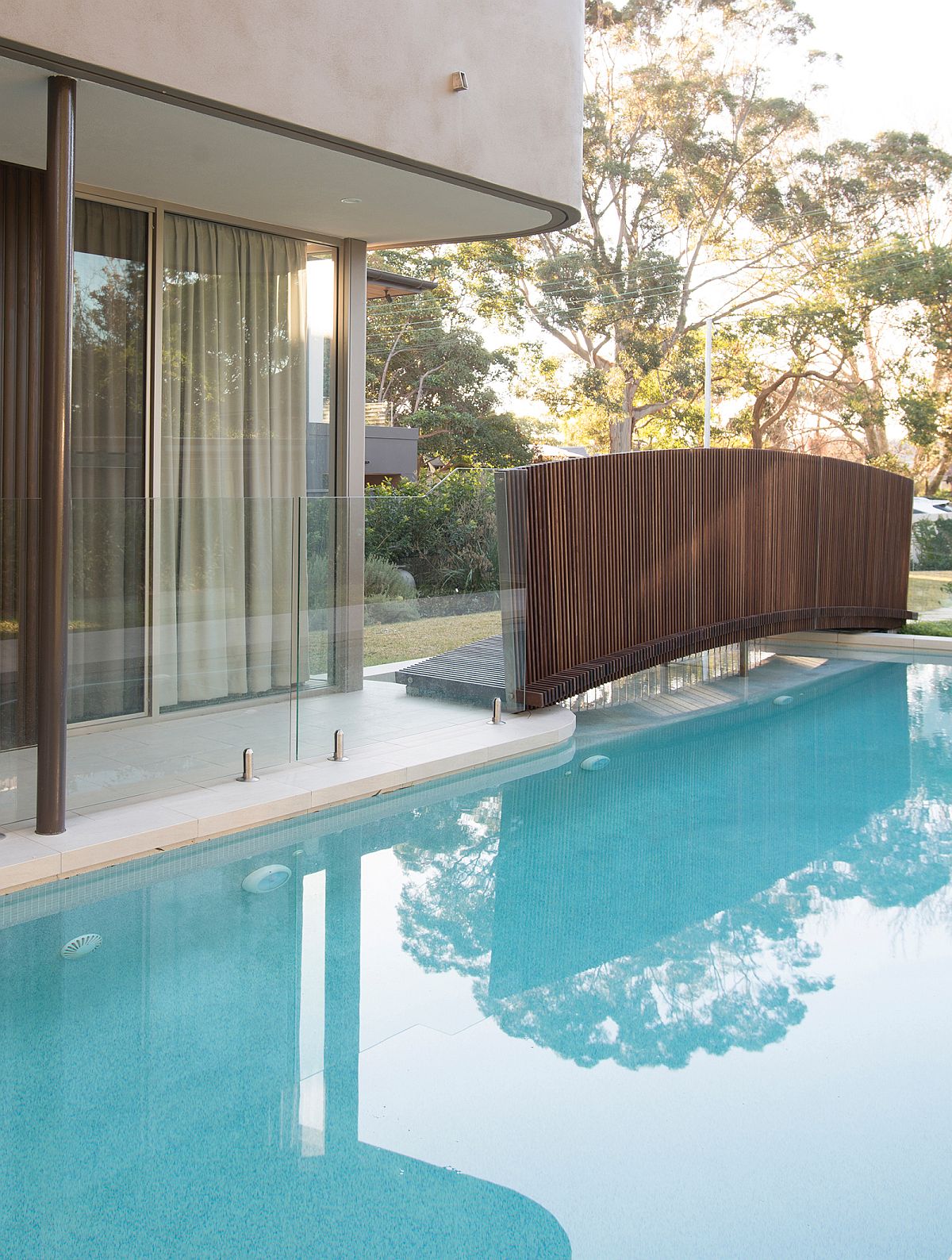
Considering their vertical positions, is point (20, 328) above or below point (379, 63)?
below

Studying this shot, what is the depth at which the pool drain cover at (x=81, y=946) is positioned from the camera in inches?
184

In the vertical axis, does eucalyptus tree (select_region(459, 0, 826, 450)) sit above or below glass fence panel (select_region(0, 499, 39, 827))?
above

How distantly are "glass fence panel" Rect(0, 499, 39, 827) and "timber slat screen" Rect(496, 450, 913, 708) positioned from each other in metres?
3.88

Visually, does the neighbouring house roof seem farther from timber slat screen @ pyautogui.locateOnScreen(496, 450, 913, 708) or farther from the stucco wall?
the stucco wall

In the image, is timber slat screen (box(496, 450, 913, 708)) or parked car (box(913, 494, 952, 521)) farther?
parked car (box(913, 494, 952, 521))

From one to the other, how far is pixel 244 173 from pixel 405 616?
3043mm

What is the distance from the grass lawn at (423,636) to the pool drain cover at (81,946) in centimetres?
281

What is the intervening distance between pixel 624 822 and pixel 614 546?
11.0ft

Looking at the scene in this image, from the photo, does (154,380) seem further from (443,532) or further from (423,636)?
(423,636)

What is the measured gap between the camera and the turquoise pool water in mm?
3035

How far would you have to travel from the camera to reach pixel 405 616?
8.05 metres

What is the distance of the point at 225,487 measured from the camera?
8430 millimetres

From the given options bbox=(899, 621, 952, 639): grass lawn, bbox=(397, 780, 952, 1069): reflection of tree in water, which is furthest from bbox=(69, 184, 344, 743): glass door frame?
bbox=(899, 621, 952, 639): grass lawn

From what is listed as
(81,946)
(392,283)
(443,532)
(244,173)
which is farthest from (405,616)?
(392,283)
